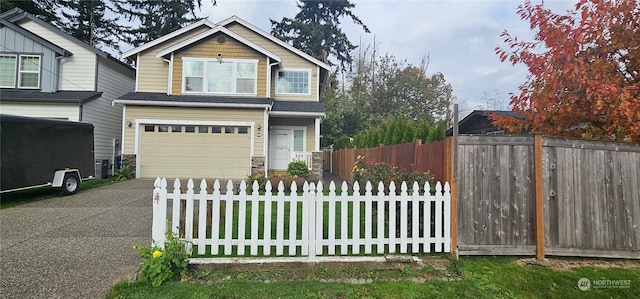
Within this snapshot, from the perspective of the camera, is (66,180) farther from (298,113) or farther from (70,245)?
(298,113)

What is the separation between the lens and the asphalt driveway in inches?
126

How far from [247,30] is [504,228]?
1451 centimetres

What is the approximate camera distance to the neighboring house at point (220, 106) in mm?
12352

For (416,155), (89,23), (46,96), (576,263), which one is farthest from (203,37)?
(89,23)

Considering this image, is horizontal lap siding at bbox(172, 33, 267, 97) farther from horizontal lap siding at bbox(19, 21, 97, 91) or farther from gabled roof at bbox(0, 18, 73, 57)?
gabled roof at bbox(0, 18, 73, 57)

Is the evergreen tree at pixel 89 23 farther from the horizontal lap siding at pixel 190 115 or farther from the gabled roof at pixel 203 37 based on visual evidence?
the horizontal lap siding at pixel 190 115

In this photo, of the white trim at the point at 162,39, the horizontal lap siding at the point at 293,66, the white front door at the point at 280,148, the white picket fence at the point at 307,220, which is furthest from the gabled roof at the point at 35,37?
the white picket fence at the point at 307,220

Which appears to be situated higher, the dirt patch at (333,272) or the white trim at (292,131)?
the white trim at (292,131)

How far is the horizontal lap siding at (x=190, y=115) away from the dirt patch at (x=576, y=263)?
10068 mm

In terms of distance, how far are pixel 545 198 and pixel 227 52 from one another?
12797mm

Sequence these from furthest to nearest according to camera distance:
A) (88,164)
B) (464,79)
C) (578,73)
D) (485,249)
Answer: (464,79) → (88,164) → (578,73) → (485,249)

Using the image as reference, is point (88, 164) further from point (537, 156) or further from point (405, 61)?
point (405, 61)

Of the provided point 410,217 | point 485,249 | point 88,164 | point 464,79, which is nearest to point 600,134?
point 485,249

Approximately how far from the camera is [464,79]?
A: 82.3 ft
